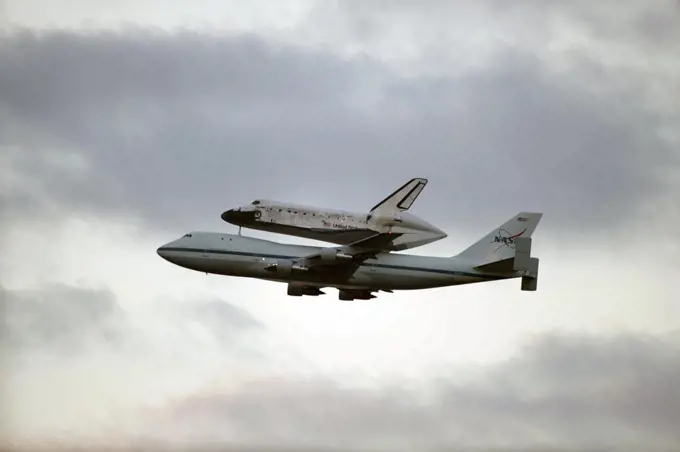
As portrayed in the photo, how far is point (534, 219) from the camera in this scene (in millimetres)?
114312

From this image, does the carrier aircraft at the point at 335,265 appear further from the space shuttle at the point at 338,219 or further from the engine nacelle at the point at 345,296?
the space shuttle at the point at 338,219

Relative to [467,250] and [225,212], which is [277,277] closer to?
[225,212]

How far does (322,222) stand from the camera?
99.9 meters

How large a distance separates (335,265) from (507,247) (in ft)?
57.3

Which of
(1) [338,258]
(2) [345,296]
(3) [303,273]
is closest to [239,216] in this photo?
(3) [303,273]

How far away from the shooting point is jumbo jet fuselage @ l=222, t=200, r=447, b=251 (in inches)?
3920

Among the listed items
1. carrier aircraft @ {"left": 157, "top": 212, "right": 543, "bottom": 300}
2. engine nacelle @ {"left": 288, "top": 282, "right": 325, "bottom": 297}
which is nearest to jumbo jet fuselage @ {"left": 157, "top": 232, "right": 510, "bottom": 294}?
carrier aircraft @ {"left": 157, "top": 212, "right": 543, "bottom": 300}

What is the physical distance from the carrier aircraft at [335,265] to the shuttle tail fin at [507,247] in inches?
3.9

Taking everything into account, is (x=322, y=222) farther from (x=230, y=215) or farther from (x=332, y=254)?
(x=230, y=215)

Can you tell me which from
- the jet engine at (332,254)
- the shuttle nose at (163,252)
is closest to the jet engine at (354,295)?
the jet engine at (332,254)

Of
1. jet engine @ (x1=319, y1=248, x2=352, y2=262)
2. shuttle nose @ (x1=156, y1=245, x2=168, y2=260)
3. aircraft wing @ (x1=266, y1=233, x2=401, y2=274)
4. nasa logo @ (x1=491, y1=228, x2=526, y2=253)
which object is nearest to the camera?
aircraft wing @ (x1=266, y1=233, x2=401, y2=274)

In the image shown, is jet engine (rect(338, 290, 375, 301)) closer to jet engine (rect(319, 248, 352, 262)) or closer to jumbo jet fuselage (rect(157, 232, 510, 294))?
jumbo jet fuselage (rect(157, 232, 510, 294))

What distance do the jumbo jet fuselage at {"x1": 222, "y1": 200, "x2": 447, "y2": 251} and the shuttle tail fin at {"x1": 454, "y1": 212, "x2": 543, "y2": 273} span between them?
1082cm

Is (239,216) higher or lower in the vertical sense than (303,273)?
higher
